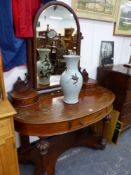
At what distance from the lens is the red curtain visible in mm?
1224

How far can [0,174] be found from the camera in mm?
1133

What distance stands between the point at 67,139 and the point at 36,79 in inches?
33.4

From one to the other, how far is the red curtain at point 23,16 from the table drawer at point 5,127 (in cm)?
69

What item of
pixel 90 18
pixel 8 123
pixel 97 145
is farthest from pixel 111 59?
pixel 8 123

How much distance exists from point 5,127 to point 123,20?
6.48ft

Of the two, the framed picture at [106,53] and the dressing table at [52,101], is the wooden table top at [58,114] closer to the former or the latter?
the dressing table at [52,101]

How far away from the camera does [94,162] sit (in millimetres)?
1731

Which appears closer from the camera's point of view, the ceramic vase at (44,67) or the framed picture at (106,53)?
the ceramic vase at (44,67)

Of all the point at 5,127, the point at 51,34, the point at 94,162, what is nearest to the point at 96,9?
the point at 51,34

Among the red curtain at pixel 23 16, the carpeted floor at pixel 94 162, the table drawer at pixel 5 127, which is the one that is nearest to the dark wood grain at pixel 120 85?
the carpeted floor at pixel 94 162

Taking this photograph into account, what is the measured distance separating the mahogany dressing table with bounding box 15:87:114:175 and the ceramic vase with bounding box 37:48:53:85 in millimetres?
162

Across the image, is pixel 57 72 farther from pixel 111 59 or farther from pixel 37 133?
pixel 111 59

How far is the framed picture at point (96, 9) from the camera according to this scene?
163 cm

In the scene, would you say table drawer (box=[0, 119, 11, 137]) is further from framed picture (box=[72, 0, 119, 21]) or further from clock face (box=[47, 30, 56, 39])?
framed picture (box=[72, 0, 119, 21])
